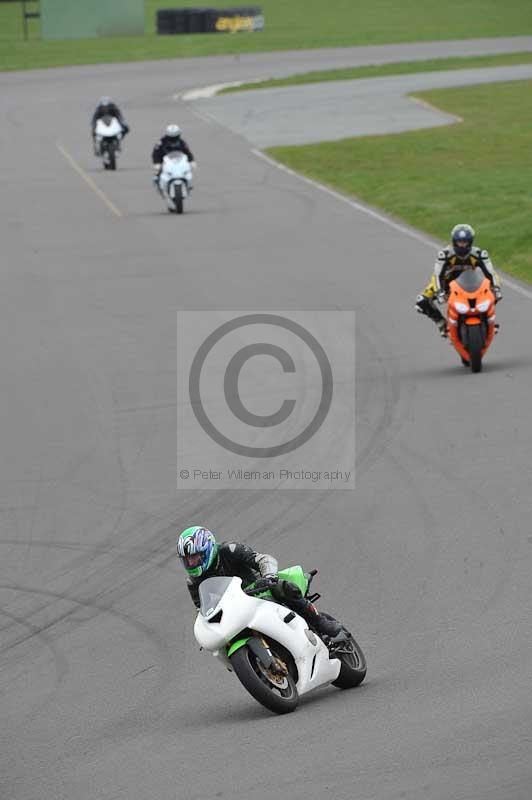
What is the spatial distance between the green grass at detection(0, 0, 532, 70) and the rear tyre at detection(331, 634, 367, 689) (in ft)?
201

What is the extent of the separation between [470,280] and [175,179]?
14.9 m

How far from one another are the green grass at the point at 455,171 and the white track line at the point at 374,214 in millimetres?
300

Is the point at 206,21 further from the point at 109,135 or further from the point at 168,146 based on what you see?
the point at 168,146

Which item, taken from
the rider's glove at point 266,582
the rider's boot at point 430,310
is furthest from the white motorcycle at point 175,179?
the rider's glove at point 266,582

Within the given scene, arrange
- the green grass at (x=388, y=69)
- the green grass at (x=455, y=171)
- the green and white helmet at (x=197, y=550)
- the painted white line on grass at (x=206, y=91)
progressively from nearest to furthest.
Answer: the green and white helmet at (x=197, y=550) → the green grass at (x=455, y=171) → the painted white line on grass at (x=206, y=91) → the green grass at (x=388, y=69)

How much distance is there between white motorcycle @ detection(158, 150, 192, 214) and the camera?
31812mm

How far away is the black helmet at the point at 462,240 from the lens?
18203mm

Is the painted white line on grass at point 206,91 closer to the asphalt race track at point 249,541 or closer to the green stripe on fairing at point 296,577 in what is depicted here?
the asphalt race track at point 249,541

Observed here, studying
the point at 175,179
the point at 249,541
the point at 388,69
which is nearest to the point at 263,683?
the point at 249,541

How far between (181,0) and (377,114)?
50424 millimetres

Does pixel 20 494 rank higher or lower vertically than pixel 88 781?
lower

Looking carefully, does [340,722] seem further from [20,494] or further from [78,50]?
[78,50]

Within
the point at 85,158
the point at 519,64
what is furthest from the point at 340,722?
the point at 519,64

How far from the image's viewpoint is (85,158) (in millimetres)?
41844
